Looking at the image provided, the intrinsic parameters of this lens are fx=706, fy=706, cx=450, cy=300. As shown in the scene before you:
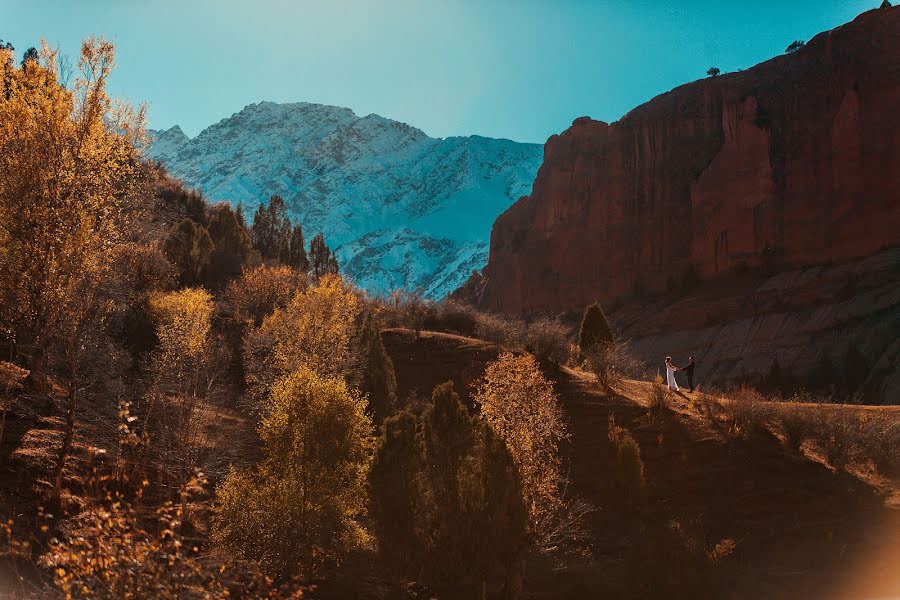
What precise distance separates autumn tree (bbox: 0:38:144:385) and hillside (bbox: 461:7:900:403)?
45660 mm

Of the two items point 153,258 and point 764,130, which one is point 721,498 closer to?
point 153,258

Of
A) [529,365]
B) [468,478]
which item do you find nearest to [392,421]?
[468,478]

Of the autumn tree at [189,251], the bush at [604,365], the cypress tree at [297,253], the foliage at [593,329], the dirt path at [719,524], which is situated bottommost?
the dirt path at [719,524]

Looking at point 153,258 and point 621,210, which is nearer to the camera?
point 153,258

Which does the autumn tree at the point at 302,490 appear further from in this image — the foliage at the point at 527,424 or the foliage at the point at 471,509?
the foliage at the point at 527,424

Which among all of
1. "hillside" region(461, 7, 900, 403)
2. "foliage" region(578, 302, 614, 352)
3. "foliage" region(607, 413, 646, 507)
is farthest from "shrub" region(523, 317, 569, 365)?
"hillside" region(461, 7, 900, 403)

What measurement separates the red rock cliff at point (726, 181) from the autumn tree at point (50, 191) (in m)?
60.7

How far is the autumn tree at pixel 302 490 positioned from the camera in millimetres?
14828

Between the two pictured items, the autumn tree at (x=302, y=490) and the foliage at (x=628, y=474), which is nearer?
the autumn tree at (x=302, y=490)

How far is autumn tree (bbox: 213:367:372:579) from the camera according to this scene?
584 inches

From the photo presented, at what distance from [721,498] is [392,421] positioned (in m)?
Answer: 10.5

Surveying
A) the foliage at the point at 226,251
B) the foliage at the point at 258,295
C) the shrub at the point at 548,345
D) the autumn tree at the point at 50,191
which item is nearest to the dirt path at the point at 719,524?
the shrub at the point at 548,345

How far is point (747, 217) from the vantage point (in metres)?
68.4

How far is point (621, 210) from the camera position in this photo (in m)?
81.9
